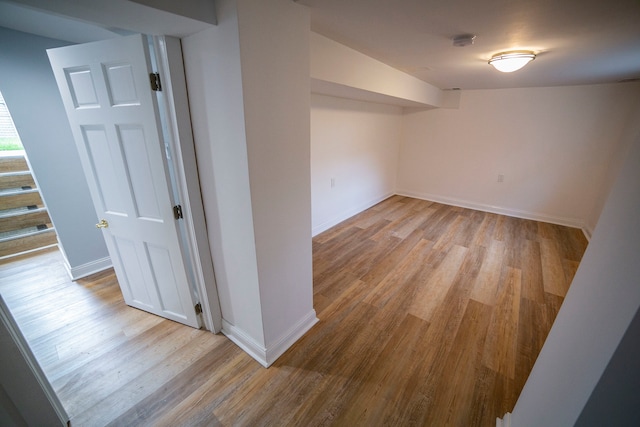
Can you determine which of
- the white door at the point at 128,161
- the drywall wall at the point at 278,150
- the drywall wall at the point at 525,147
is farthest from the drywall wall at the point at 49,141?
the drywall wall at the point at 525,147

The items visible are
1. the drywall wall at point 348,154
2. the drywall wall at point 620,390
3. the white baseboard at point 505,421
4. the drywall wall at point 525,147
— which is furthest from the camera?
the drywall wall at point 525,147

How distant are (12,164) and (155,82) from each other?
327 centimetres

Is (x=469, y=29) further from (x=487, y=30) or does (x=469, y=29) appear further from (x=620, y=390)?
(x=620, y=390)

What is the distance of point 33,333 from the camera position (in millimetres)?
1943

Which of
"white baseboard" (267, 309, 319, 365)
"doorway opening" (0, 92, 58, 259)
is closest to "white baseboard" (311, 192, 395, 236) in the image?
"white baseboard" (267, 309, 319, 365)

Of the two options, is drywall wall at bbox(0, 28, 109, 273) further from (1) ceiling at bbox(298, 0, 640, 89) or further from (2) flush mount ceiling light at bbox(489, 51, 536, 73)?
(2) flush mount ceiling light at bbox(489, 51, 536, 73)

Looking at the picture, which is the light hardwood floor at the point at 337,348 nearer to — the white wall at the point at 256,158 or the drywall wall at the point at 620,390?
the white wall at the point at 256,158

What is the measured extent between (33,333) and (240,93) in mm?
2522

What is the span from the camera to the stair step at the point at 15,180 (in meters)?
2.99

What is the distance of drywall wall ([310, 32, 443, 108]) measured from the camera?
5.92 ft

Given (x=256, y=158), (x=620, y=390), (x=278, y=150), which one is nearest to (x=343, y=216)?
(x=278, y=150)

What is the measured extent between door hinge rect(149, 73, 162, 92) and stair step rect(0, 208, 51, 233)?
332 cm

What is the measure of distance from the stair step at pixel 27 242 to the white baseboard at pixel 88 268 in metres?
0.88

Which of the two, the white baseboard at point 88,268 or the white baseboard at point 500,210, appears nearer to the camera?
the white baseboard at point 88,268
